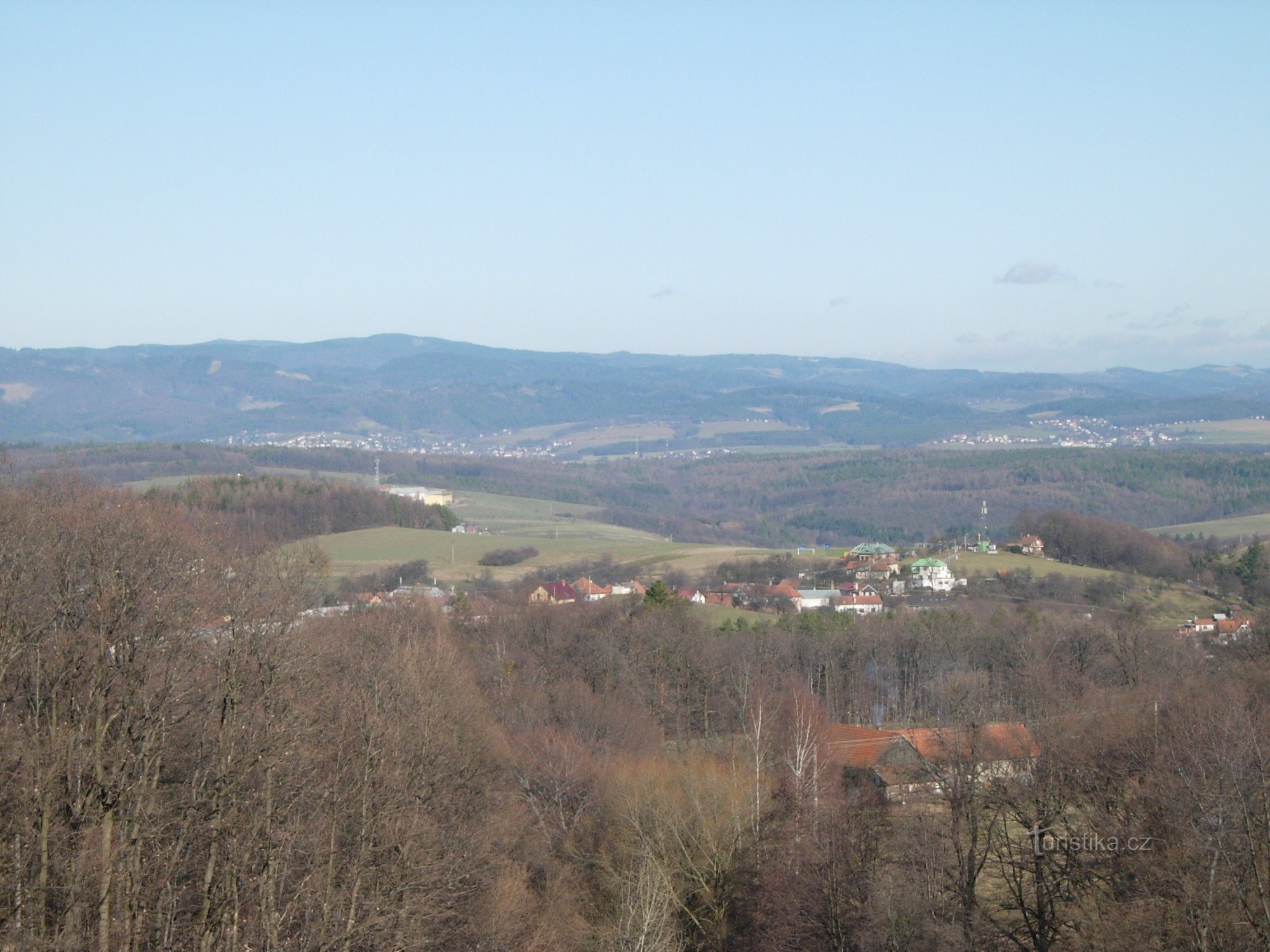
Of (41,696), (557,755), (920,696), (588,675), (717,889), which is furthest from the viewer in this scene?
(920,696)

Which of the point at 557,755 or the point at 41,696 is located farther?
the point at 557,755

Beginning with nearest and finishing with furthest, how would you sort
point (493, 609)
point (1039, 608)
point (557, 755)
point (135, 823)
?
1. point (135, 823)
2. point (557, 755)
3. point (493, 609)
4. point (1039, 608)

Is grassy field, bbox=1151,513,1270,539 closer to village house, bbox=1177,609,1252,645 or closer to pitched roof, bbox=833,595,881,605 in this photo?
village house, bbox=1177,609,1252,645

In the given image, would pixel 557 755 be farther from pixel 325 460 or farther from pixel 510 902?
pixel 325 460

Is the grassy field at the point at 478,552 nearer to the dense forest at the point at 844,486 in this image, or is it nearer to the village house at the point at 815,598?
the village house at the point at 815,598

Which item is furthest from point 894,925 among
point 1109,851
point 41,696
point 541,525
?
point 541,525

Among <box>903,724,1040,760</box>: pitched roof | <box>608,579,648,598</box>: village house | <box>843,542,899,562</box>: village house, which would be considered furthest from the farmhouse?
<box>903,724,1040,760</box>: pitched roof
